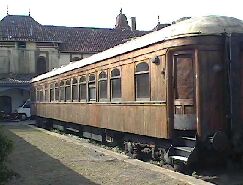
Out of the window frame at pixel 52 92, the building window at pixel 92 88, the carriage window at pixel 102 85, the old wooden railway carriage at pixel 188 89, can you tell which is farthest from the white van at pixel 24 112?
the old wooden railway carriage at pixel 188 89

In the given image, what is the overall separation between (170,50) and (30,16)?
3894 cm

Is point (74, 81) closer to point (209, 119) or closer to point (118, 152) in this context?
point (118, 152)

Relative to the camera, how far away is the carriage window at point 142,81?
9945 mm

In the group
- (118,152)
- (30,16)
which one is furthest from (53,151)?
(30,16)

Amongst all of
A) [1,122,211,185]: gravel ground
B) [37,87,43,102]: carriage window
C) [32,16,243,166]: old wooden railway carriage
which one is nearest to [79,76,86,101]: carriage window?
[1,122,211,185]: gravel ground

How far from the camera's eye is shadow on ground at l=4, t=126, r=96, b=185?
26.7 feet

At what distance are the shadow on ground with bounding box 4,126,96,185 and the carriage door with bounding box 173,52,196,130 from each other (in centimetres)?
223

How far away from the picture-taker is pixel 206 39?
8688 mm

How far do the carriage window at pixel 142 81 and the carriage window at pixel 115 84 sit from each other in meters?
1.24

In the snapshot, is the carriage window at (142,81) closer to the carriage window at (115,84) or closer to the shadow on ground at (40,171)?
the carriage window at (115,84)

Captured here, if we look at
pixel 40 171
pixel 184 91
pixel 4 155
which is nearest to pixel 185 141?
pixel 184 91

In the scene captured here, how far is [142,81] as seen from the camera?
10234 mm

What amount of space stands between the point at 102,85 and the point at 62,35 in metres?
32.1

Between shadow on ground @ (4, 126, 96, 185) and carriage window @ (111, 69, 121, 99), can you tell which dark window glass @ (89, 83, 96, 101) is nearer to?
carriage window @ (111, 69, 121, 99)
